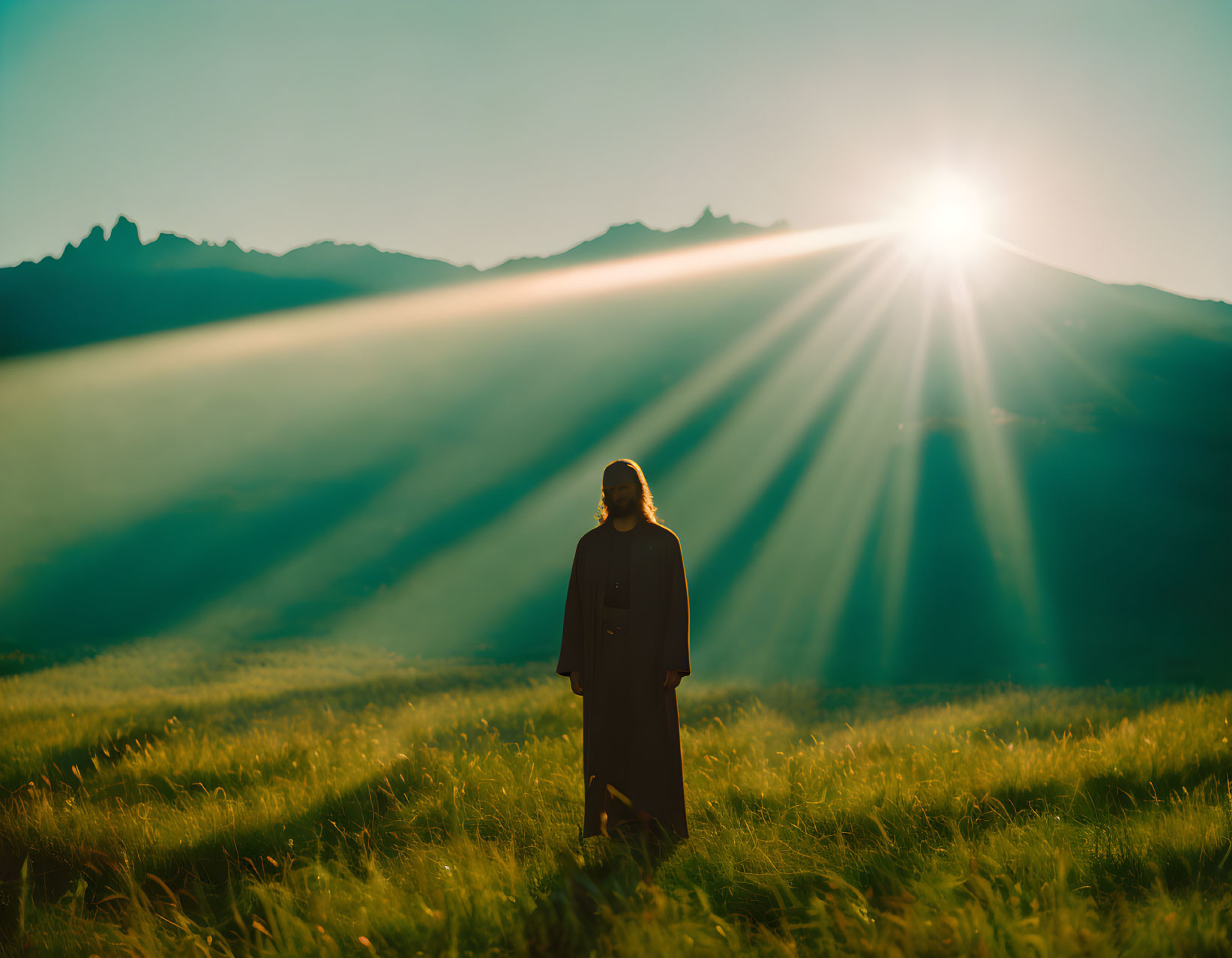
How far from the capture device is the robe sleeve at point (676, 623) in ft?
14.8

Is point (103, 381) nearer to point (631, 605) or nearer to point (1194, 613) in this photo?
point (631, 605)

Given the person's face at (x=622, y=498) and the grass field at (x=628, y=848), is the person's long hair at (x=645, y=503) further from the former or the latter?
the grass field at (x=628, y=848)

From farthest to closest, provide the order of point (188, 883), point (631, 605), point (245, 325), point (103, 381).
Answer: point (245, 325)
point (103, 381)
point (631, 605)
point (188, 883)

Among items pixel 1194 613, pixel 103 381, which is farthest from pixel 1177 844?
pixel 103 381

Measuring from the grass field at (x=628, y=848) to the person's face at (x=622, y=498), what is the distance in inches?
83.8

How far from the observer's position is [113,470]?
90.0 feet

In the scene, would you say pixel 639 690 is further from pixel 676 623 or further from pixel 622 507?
pixel 622 507

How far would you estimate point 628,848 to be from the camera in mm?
3861

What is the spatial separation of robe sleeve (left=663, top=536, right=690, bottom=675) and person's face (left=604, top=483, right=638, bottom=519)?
14.9 inches

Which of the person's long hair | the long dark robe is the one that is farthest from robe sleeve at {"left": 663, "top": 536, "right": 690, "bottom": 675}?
the person's long hair

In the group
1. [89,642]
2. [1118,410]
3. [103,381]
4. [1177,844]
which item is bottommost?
[89,642]

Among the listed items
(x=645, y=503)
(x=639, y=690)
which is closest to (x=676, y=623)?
(x=639, y=690)

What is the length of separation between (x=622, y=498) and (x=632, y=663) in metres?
1.15

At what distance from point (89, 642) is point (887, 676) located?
18894 millimetres
